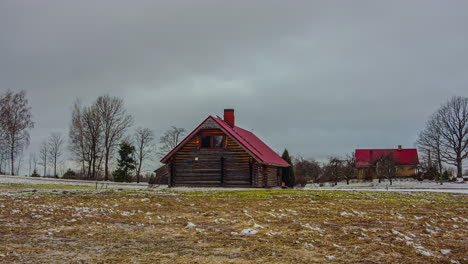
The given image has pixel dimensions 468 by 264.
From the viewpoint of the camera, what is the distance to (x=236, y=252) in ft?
19.8

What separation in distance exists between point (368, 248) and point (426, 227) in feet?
11.8

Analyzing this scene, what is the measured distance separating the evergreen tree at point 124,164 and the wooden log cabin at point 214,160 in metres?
24.0

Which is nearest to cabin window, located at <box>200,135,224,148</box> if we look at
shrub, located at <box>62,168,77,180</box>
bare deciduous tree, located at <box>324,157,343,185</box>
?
shrub, located at <box>62,168,77,180</box>

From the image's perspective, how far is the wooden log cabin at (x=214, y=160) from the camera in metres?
33.6

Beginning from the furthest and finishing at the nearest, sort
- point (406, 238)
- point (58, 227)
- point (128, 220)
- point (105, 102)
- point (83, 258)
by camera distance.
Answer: point (105, 102) → point (128, 220) → point (58, 227) → point (406, 238) → point (83, 258)

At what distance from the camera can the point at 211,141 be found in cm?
3459

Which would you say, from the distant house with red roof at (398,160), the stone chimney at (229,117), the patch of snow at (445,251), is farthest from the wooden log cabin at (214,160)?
the distant house with red roof at (398,160)

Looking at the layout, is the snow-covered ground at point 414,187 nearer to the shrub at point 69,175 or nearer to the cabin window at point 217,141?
the cabin window at point 217,141

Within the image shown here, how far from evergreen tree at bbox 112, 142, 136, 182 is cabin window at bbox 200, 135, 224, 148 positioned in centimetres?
2610

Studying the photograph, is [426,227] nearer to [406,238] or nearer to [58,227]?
[406,238]

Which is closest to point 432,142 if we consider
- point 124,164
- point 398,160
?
point 398,160

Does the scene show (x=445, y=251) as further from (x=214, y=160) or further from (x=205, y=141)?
(x=205, y=141)

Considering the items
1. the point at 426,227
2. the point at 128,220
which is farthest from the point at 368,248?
the point at 128,220

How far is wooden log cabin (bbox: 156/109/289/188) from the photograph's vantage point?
33634mm
